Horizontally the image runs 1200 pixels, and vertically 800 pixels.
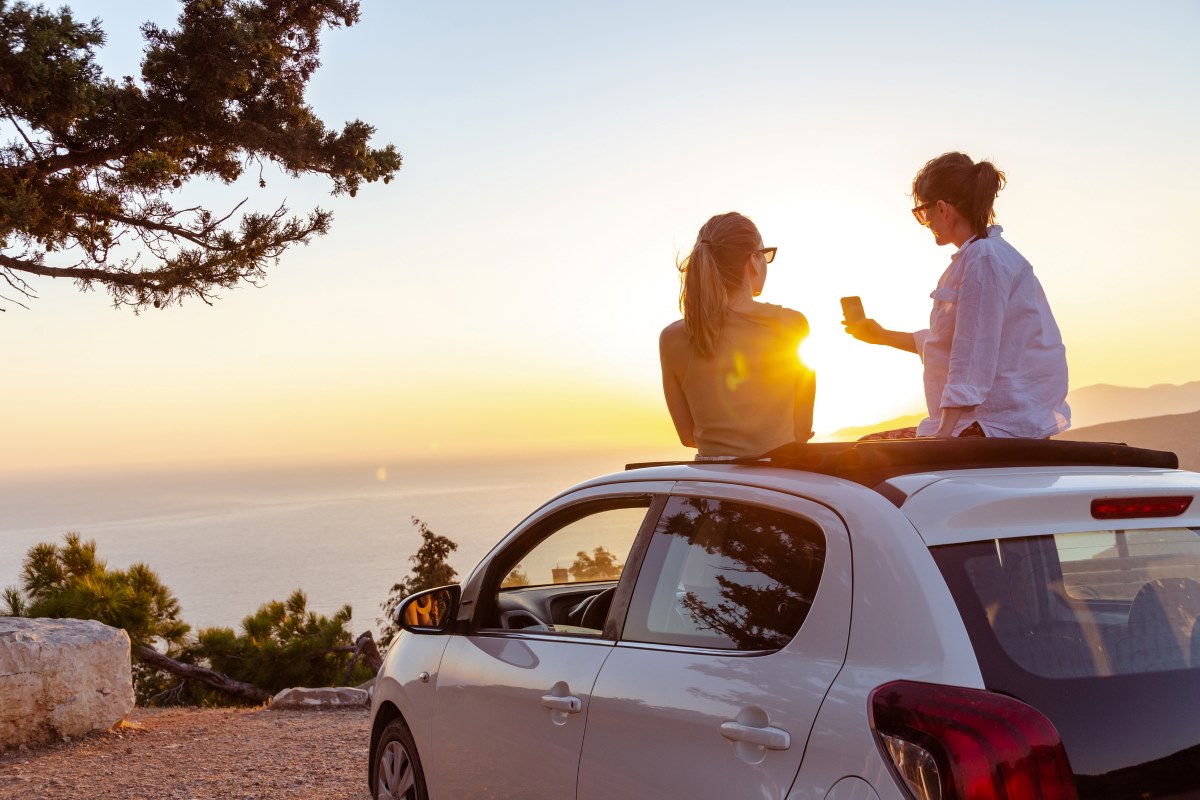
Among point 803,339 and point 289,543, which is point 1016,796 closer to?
point 803,339

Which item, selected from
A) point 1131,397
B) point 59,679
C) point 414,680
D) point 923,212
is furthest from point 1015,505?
point 1131,397

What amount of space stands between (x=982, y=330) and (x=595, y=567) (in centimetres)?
183

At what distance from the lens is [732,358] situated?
406 cm

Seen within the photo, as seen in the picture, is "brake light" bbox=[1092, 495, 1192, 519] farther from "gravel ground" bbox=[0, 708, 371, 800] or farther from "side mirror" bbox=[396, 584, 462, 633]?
"gravel ground" bbox=[0, 708, 371, 800]

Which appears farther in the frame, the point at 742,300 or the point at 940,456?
the point at 742,300

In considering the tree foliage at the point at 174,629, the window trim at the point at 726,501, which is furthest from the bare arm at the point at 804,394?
the tree foliage at the point at 174,629

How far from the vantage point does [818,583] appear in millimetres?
2400

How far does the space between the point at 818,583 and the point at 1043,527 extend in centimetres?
48

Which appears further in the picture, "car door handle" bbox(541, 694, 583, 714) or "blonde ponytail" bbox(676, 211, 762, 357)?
"blonde ponytail" bbox(676, 211, 762, 357)

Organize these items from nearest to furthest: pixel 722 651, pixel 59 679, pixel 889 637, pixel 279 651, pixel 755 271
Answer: pixel 889 637, pixel 722 651, pixel 755 271, pixel 59 679, pixel 279 651

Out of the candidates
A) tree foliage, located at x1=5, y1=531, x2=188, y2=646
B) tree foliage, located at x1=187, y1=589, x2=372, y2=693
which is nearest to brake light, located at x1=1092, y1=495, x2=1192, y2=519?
tree foliage, located at x1=5, y1=531, x2=188, y2=646

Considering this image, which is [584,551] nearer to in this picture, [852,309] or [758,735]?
[852,309]

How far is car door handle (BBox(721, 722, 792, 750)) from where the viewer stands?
2.25 m

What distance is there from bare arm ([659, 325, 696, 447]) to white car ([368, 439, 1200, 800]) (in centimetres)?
90
